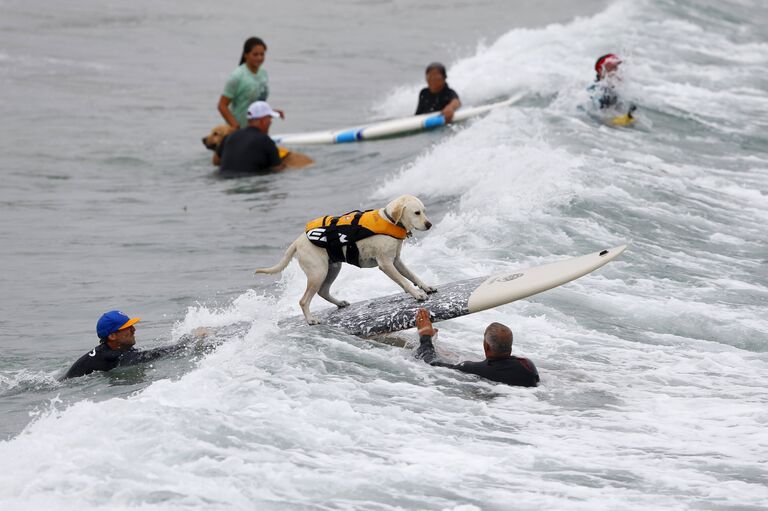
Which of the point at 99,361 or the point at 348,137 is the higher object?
the point at 348,137

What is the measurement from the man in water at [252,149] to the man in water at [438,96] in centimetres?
261

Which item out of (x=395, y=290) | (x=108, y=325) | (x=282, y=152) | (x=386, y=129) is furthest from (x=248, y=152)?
(x=108, y=325)

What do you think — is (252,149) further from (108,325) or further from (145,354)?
(108,325)

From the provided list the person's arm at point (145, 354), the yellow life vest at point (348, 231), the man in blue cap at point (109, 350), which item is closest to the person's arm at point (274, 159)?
the person's arm at point (145, 354)

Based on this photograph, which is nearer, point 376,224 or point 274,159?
point 376,224

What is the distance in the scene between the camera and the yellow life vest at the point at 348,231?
7.22 m

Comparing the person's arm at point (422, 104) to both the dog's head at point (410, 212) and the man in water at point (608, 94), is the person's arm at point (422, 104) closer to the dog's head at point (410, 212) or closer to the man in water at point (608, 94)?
the man in water at point (608, 94)

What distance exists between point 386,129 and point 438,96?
0.90 meters

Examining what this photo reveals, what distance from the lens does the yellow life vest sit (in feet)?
23.7

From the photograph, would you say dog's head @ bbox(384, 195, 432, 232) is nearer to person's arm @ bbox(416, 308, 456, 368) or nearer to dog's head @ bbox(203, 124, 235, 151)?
person's arm @ bbox(416, 308, 456, 368)

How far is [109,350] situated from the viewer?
7.54 m

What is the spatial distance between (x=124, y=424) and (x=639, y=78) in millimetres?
15593

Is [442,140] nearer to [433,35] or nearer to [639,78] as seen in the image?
[639,78]

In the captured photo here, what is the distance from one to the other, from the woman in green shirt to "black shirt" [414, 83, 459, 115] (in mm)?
2780
